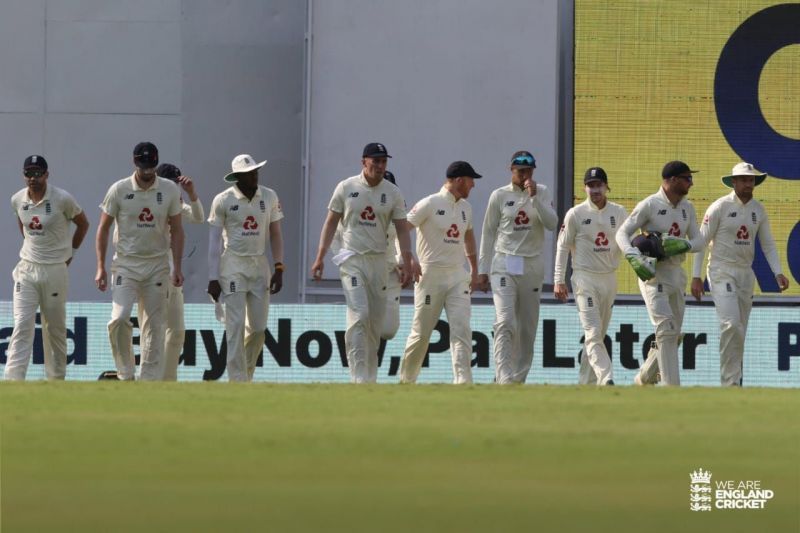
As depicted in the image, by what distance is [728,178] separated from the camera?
14.3 m

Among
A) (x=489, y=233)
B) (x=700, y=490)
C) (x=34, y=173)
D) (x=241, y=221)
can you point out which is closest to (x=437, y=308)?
(x=489, y=233)

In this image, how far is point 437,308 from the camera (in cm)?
1382

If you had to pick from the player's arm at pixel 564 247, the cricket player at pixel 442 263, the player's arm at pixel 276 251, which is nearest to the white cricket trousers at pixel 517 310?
the cricket player at pixel 442 263

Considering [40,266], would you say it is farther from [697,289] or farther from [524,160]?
[697,289]

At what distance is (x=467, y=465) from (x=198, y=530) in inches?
Answer: 70.7

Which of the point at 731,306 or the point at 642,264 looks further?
the point at 731,306

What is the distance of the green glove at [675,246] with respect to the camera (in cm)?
1315

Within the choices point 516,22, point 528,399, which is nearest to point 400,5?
point 516,22

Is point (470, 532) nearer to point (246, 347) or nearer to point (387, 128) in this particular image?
point (246, 347)

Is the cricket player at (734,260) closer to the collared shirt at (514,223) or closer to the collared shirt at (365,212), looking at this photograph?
the collared shirt at (514,223)

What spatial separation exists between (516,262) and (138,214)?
2.87 m

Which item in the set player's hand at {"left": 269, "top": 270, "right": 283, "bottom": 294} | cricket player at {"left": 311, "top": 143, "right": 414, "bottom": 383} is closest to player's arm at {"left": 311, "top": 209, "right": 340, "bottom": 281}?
cricket player at {"left": 311, "top": 143, "right": 414, "bottom": 383}

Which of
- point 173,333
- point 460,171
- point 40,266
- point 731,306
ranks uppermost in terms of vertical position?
point 460,171

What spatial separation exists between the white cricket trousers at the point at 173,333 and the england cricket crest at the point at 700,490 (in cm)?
720
